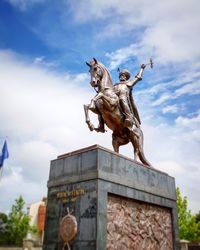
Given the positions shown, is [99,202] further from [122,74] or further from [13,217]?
[13,217]

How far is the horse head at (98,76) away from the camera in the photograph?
9.26 m

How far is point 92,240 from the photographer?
632cm

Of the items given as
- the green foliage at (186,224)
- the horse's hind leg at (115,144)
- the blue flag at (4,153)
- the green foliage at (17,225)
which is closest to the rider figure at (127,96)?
the horse's hind leg at (115,144)

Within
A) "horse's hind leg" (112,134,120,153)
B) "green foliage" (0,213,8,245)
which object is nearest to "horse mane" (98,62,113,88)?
"horse's hind leg" (112,134,120,153)

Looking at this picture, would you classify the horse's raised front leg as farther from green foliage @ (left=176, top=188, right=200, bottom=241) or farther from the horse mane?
green foliage @ (left=176, top=188, right=200, bottom=241)

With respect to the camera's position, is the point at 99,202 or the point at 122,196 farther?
the point at 122,196

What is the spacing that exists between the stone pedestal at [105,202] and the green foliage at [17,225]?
2821 cm

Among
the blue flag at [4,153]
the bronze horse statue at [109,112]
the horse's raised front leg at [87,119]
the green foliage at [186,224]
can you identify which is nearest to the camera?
the horse's raised front leg at [87,119]

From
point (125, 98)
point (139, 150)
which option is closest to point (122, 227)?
point (139, 150)

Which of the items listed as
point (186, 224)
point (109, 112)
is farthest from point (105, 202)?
point (186, 224)

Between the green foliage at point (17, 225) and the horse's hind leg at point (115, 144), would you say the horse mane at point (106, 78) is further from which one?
the green foliage at point (17, 225)

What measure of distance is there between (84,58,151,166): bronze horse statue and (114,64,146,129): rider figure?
0.17m

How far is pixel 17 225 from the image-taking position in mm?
33438

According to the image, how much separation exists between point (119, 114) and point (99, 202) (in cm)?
350
